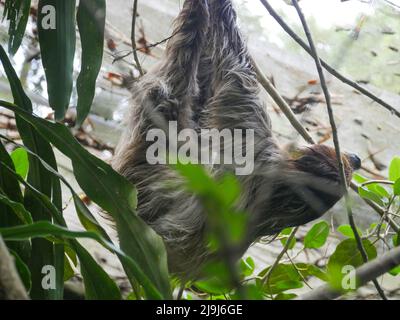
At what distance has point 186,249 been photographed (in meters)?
2.71

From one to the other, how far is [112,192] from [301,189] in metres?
1.25

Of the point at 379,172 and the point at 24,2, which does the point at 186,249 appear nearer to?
the point at 24,2

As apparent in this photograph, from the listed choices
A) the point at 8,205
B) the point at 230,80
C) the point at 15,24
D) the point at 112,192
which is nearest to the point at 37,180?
the point at 8,205

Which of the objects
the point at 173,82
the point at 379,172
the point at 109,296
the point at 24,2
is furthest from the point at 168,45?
the point at 379,172

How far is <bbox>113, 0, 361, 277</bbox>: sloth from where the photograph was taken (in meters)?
2.66

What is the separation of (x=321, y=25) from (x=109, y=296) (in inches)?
77.2

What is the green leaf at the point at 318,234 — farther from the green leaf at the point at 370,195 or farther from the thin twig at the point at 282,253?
the green leaf at the point at 370,195

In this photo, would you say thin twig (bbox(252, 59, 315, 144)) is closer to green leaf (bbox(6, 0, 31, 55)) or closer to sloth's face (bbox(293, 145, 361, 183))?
sloth's face (bbox(293, 145, 361, 183))

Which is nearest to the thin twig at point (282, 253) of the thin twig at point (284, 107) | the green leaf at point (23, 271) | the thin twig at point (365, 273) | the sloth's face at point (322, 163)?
the sloth's face at point (322, 163)

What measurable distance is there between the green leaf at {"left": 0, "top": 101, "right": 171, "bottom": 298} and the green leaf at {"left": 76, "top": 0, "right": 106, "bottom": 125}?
0.33 m

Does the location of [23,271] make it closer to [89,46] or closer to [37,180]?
[37,180]

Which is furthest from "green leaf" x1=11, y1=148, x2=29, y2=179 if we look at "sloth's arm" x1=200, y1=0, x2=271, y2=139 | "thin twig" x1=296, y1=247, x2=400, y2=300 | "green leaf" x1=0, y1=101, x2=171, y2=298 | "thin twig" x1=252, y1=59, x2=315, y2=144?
"thin twig" x1=296, y1=247, x2=400, y2=300

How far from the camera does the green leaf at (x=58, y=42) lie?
196 cm

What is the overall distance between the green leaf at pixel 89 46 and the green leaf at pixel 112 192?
0.33 m
